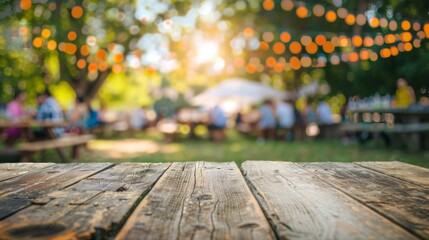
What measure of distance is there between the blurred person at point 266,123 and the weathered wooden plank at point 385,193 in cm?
1118

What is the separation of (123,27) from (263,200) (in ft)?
42.5

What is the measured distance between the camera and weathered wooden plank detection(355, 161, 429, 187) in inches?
61.3

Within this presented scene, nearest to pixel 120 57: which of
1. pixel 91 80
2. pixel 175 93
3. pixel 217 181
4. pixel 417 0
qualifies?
pixel 91 80

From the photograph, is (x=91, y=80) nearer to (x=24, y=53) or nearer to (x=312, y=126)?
(x=24, y=53)

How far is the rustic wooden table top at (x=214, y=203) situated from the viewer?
897 mm

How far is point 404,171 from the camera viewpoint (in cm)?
177

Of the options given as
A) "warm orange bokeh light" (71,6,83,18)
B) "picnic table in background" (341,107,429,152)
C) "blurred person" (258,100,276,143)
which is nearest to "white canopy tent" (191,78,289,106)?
"blurred person" (258,100,276,143)

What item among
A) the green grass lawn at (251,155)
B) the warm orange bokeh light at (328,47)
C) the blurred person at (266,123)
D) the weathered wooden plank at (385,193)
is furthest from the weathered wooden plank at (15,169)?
the warm orange bokeh light at (328,47)

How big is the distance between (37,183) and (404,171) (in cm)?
156

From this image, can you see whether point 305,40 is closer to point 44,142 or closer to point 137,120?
point 137,120

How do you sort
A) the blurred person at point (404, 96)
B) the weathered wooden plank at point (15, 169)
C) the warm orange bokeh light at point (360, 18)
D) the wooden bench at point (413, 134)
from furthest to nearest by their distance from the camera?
the warm orange bokeh light at point (360, 18) < the blurred person at point (404, 96) < the wooden bench at point (413, 134) < the weathered wooden plank at point (15, 169)

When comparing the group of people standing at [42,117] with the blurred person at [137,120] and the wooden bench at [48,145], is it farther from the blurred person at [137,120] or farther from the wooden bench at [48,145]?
the blurred person at [137,120]

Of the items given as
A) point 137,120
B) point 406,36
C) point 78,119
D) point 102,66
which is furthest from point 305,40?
point 78,119

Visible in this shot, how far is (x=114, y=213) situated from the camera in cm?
102
